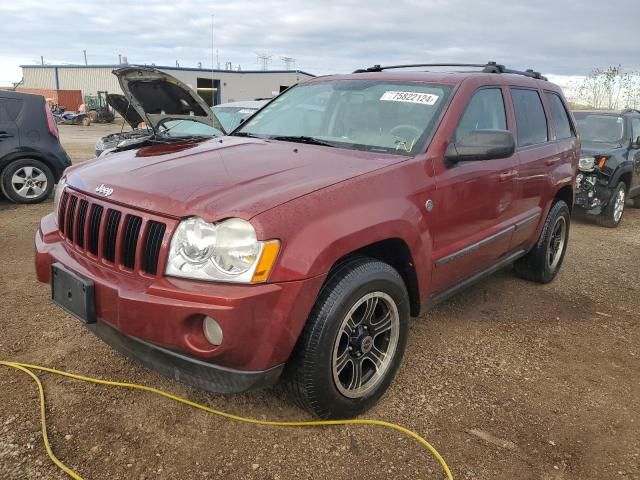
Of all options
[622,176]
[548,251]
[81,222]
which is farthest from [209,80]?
[81,222]

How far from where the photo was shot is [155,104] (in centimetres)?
718

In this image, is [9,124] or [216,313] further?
[9,124]

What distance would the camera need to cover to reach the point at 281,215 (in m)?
2.14

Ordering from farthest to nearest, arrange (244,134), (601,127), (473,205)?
(601,127)
(244,134)
(473,205)

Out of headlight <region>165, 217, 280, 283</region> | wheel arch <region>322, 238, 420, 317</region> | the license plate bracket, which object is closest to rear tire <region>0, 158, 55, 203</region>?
the license plate bracket

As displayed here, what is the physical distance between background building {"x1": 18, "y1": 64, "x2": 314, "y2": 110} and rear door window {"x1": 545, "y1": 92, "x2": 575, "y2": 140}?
989 inches

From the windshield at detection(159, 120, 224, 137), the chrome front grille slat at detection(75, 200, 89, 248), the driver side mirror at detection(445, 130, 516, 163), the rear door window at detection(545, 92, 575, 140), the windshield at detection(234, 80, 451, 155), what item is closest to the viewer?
the chrome front grille slat at detection(75, 200, 89, 248)

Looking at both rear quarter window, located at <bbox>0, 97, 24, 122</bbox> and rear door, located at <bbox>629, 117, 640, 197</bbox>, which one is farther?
rear door, located at <bbox>629, 117, 640, 197</bbox>

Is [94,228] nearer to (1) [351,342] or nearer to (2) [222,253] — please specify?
(2) [222,253]

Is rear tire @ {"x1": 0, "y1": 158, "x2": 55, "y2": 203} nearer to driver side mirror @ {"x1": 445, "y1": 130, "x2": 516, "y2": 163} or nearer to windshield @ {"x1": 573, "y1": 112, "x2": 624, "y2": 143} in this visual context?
driver side mirror @ {"x1": 445, "y1": 130, "x2": 516, "y2": 163}

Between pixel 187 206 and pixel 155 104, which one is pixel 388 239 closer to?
pixel 187 206

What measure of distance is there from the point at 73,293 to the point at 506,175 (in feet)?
9.21

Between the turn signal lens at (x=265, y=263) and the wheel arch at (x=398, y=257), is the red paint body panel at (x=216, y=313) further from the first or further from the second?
the wheel arch at (x=398, y=257)

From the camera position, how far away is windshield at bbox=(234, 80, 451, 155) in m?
3.09
